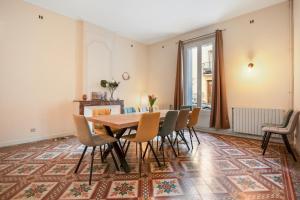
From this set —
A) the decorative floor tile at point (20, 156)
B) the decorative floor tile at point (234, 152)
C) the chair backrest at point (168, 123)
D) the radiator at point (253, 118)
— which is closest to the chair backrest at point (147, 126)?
the chair backrest at point (168, 123)

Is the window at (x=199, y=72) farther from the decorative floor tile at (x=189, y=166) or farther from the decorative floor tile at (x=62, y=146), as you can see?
Answer: the decorative floor tile at (x=62, y=146)

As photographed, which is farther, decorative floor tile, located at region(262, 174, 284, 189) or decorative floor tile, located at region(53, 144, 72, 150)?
decorative floor tile, located at region(53, 144, 72, 150)

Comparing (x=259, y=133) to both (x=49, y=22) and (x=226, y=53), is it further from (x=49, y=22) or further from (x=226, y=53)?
(x=49, y=22)

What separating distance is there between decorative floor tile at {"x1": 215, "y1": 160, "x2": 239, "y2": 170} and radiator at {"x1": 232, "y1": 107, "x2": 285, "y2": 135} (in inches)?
74.3

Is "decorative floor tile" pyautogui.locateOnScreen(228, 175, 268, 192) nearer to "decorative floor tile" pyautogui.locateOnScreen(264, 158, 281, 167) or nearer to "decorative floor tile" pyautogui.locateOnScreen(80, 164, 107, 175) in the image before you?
"decorative floor tile" pyautogui.locateOnScreen(264, 158, 281, 167)

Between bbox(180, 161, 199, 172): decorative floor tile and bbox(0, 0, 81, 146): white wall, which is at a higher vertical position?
bbox(0, 0, 81, 146): white wall

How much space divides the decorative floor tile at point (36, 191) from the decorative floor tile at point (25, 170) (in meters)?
0.42

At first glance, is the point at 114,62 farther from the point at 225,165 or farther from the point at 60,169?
the point at 225,165

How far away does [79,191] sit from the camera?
1873 mm

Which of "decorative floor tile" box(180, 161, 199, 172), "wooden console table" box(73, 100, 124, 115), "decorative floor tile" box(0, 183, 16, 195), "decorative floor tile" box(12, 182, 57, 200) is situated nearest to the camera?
"decorative floor tile" box(12, 182, 57, 200)

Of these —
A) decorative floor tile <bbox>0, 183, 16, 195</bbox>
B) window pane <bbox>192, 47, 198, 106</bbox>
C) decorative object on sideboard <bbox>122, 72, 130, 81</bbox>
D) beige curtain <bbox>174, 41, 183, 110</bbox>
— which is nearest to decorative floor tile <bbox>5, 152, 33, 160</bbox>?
decorative floor tile <bbox>0, 183, 16, 195</bbox>

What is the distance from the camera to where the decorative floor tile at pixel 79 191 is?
5.83 feet

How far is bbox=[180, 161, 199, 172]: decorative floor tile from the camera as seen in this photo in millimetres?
2452

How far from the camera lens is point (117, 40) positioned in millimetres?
5762
